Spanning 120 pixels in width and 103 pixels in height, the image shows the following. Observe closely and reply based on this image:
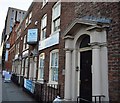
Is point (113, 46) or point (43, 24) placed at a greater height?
point (43, 24)

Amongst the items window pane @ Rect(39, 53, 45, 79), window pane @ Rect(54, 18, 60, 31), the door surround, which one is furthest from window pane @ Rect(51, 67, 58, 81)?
window pane @ Rect(54, 18, 60, 31)

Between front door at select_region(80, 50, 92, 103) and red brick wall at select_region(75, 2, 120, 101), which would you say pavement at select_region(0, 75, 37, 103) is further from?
red brick wall at select_region(75, 2, 120, 101)

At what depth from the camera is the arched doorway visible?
5859 millimetres

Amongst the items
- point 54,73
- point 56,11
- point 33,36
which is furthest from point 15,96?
point 56,11

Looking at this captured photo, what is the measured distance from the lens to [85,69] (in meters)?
6.10

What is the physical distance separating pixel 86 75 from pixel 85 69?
0.22m

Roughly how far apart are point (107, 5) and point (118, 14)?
24.7 inches

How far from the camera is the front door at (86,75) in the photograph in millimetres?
5840

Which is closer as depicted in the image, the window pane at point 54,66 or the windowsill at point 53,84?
the windowsill at point 53,84

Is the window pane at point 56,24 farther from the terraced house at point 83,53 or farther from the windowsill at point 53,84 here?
the windowsill at point 53,84

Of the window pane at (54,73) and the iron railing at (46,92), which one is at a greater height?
the window pane at (54,73)

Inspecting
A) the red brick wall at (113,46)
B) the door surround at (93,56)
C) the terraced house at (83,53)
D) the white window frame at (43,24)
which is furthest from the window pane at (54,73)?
the red brick wall at (113,46)

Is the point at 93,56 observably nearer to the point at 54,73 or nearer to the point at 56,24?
the point at 54,73

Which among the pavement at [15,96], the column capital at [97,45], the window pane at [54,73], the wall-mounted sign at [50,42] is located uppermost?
the wall-mounted sign at [50,42]
